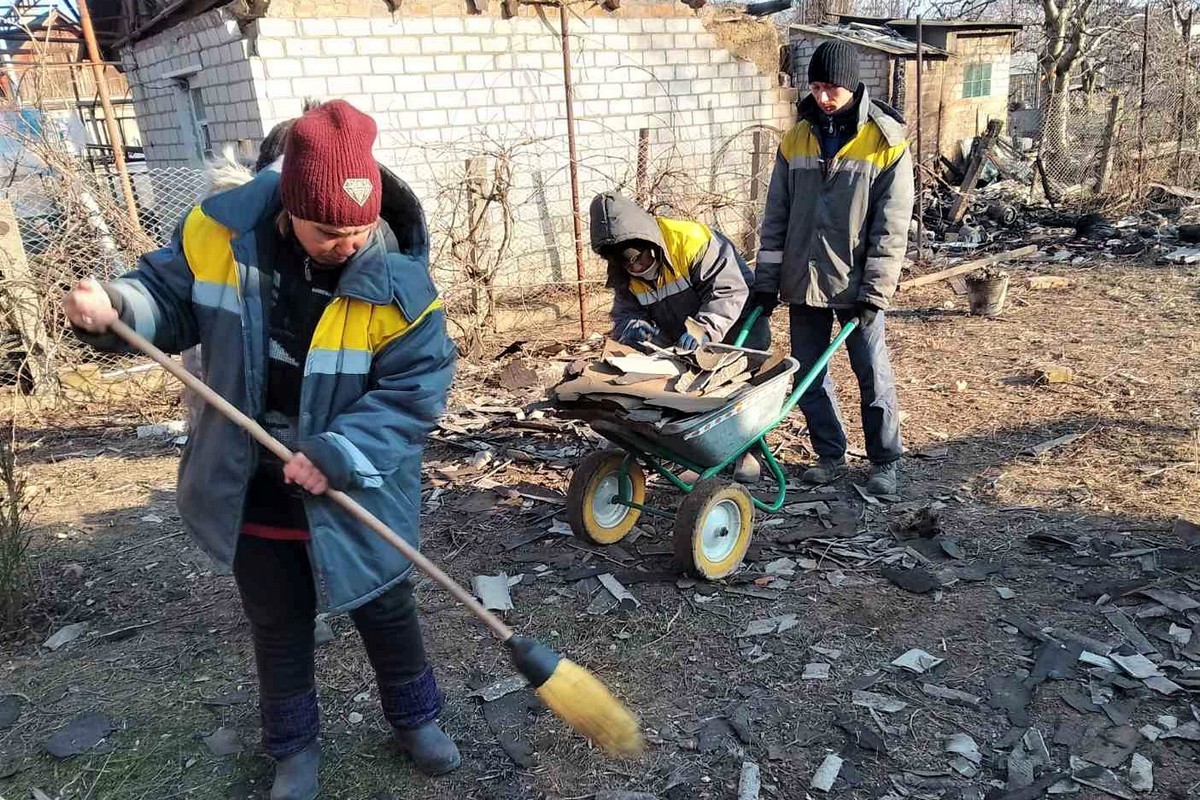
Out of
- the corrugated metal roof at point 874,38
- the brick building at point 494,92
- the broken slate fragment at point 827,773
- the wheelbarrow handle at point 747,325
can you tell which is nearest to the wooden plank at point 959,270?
the brick building at point 494,92

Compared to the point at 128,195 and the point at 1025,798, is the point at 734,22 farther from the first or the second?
the point at 1025,798

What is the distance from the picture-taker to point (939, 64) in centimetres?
2183

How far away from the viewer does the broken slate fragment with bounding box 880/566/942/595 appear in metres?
3.82

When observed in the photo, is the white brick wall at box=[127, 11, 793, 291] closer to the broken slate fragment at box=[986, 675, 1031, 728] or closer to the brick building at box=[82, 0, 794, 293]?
the brick building at box=[82, 0, 794, 293]

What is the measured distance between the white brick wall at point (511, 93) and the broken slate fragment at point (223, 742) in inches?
218

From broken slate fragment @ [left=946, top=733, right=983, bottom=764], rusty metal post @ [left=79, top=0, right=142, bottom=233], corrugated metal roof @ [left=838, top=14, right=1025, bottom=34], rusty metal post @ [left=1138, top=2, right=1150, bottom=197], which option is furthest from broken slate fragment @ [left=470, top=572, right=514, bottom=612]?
corrugated metal roof @ [left=838, top=14, right=1025, bottom=34]

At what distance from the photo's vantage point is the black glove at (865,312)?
447cm

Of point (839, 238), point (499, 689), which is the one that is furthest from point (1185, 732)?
point (839, 238)

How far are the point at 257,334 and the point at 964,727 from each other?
8.77 feet

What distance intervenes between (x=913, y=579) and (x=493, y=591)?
1965mm

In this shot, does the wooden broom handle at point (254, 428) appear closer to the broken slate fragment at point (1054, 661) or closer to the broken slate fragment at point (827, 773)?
the broken slate fragment at point (827, 773)

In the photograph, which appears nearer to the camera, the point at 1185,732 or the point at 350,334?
the point at 350,334

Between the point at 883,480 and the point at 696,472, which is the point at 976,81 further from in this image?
the point at 696,472

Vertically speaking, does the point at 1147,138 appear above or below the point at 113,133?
below
